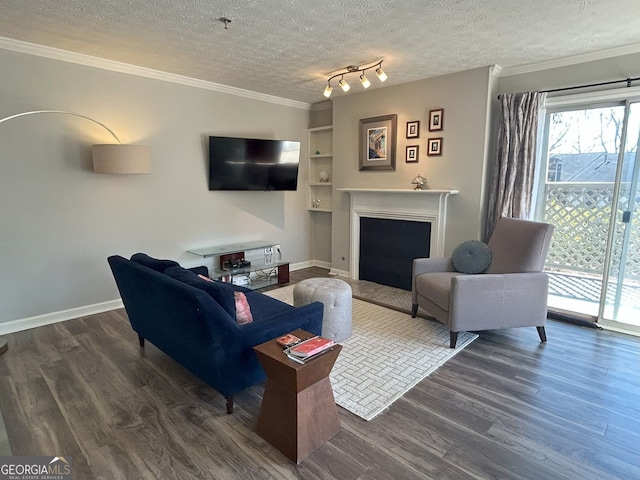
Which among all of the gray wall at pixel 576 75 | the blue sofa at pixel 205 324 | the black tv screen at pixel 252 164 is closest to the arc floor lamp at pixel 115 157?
the black tv screen at pixel 252 164

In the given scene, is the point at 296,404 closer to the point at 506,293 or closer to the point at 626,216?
the point at 506,293

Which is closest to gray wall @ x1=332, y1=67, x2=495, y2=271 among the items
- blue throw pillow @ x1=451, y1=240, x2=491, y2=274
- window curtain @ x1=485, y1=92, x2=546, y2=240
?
window curtain @ x1=485, y1=92, x2=546, y2=240

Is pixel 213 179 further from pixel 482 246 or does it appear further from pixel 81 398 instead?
pixel 482 246

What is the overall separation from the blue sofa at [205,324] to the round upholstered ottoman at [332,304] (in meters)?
0.64

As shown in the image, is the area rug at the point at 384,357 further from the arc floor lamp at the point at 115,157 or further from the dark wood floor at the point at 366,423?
the arc floor lamp at the point at 115,157

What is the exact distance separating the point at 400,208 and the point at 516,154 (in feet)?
4.80

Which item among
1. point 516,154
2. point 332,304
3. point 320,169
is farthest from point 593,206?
point 320,169

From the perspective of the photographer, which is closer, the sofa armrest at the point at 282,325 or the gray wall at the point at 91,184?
the sofa armrest at the point at 282,325

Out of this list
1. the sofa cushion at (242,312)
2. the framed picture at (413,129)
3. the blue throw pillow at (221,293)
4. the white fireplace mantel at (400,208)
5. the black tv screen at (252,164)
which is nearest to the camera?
the blue throw pillow at (221,293)

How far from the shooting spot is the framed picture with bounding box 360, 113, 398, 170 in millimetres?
4688

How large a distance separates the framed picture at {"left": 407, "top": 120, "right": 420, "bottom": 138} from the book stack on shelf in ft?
11.0

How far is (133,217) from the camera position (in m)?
4.02

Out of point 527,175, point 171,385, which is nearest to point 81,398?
point 171,385

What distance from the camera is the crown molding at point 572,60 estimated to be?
10.5 ft
